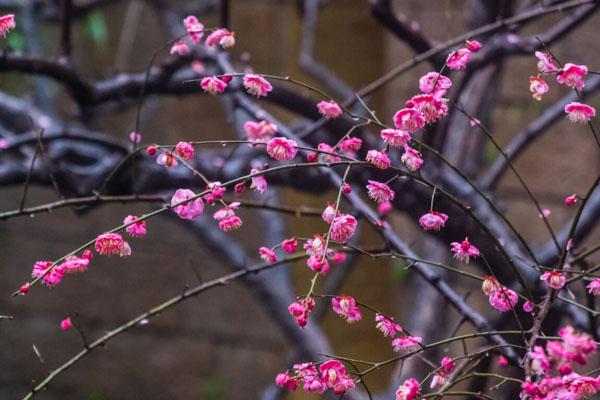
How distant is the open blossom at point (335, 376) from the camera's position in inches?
30.9

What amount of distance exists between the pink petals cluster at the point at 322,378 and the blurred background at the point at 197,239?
1.45 m

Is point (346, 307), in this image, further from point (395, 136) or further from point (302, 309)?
point (395, 136)

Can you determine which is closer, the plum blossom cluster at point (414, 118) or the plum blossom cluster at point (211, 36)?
the plum blossom cluster at point (414, 118)

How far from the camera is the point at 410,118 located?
775 millimetres

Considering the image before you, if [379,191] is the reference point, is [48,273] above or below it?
below

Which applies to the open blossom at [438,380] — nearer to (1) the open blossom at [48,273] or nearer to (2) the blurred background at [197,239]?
(1) the open blossom at [48,273]

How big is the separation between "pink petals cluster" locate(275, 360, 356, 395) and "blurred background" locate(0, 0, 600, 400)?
4.76 feet

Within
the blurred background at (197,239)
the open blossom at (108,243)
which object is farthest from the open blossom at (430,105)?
the blurred background at (197,239)

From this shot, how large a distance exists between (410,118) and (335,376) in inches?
10.5

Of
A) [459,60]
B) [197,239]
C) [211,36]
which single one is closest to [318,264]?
[459,60]

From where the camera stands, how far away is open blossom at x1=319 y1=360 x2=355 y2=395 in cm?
79

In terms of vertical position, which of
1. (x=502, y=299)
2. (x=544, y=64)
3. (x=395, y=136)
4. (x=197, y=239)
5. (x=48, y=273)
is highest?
(x=544, y=64)

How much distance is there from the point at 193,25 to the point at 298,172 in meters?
0.50

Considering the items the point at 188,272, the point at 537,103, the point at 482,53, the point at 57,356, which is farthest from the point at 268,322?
the point at 482,53
